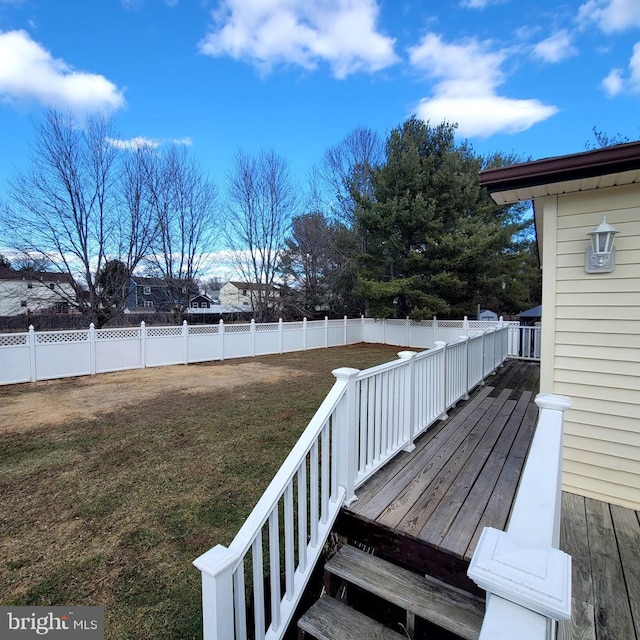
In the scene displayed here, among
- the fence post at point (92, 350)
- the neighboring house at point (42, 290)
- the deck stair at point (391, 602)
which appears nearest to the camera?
the deck stair at point (391, 602)

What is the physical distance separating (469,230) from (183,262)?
41.4 ft

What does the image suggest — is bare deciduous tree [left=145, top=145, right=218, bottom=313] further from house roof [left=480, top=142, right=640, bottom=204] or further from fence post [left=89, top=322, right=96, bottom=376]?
house roof [left=480, top=142, right=640, bottom=204]

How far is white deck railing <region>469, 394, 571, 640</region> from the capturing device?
2.43ft

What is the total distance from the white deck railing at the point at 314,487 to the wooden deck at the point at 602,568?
4.13 feet

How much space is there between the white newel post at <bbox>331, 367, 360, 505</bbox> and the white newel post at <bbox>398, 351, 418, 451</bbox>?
0.97 m

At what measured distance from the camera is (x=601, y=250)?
8.53ft

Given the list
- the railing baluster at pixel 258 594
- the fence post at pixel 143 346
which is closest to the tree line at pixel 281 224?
the fence post at pixel 143 346

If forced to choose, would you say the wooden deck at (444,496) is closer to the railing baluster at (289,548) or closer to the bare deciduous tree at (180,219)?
the railing baluster at (289,548)

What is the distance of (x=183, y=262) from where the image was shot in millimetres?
16266

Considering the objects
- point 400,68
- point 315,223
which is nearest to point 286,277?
point 315,223

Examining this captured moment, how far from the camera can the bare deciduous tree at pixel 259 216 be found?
17.1 metres

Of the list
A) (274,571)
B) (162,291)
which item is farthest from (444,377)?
(162,291)

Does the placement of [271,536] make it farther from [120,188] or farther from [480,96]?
[120,188]

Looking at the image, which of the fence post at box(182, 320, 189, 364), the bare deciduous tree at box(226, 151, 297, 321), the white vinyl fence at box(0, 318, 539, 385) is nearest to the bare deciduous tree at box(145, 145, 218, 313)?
the bare deciduous tree at box(226, 151, 297, 321)
